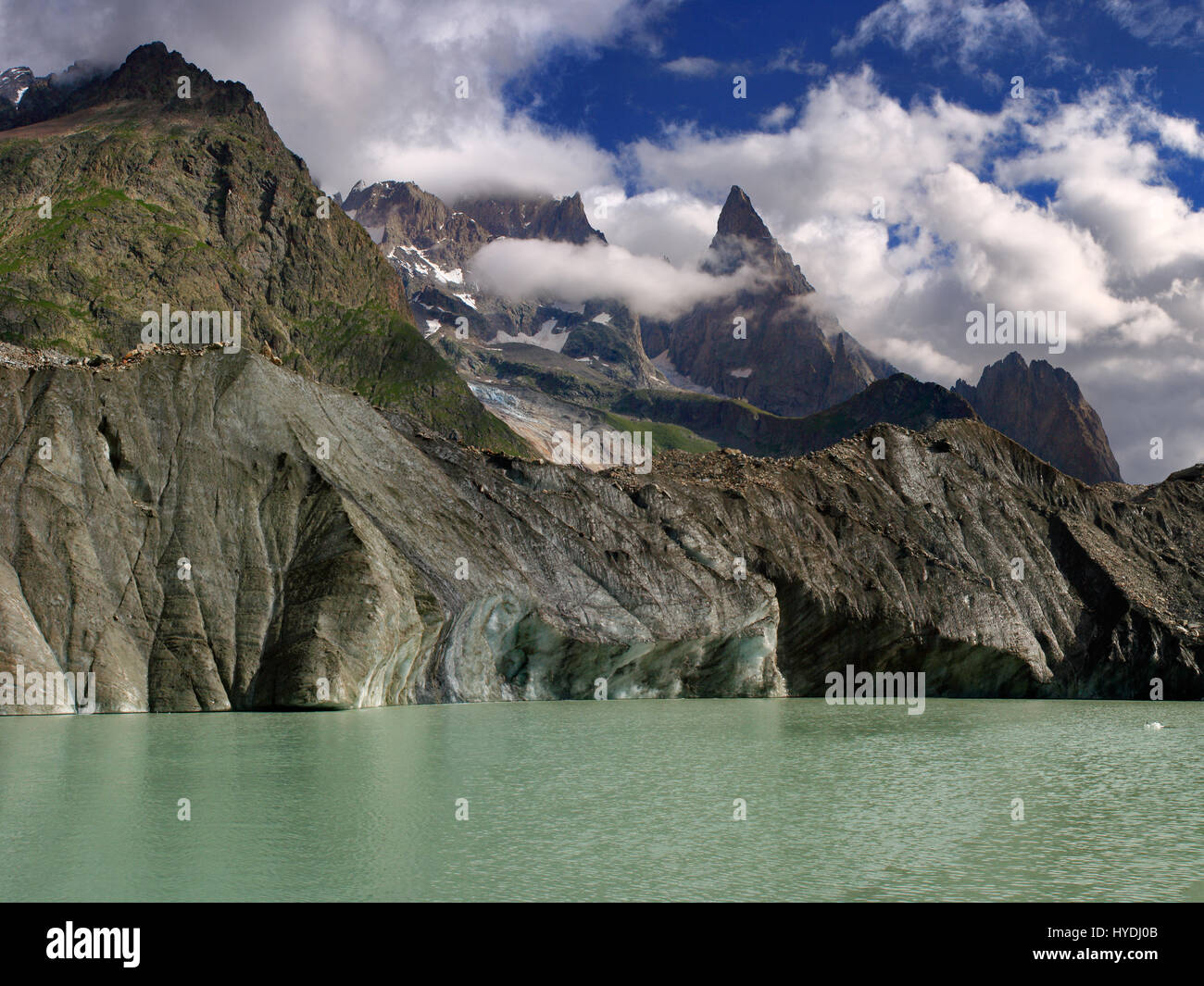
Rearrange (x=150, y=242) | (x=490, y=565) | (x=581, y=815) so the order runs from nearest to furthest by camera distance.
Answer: (x=581, y=815)
(x=490, y=565)
(x=150, y=242)

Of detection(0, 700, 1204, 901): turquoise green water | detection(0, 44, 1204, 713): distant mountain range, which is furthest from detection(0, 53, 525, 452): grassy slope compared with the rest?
detection(0, 700, 1204, 901): turquoise green water

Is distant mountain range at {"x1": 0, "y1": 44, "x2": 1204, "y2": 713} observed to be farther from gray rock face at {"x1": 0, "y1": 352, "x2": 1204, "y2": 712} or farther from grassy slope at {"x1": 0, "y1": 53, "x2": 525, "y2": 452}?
grassy slope at {"x1": 0, "y1": 53, "x2": 525, "y2": 452}

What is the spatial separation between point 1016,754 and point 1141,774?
14.2 feet

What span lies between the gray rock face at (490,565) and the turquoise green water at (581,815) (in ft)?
22.7

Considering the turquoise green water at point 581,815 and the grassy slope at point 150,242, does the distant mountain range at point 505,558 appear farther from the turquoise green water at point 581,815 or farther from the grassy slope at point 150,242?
the grassy slope at point 150,242

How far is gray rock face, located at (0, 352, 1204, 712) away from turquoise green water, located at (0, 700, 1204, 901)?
6912 millimetres

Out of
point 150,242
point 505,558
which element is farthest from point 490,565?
point 150,242

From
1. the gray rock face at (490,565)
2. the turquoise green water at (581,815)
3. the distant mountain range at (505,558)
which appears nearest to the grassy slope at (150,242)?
the distant mountain range at (505,558)

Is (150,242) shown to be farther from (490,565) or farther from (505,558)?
(490,565)

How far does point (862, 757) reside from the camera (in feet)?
91.7

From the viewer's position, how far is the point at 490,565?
5016cm

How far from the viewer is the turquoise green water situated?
14.1 metres

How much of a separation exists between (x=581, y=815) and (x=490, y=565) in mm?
31794

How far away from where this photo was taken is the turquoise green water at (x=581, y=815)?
46.4 ft
